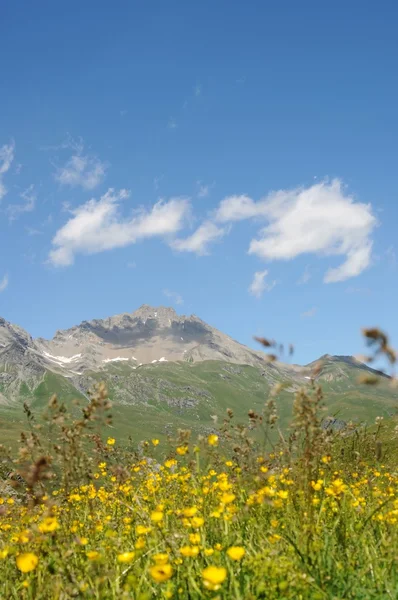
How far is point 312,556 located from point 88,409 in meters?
2.46

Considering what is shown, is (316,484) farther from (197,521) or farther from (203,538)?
(197,521)

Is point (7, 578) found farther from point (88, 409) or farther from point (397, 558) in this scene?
point (397, 558)

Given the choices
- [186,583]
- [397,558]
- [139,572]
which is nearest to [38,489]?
[139,572]

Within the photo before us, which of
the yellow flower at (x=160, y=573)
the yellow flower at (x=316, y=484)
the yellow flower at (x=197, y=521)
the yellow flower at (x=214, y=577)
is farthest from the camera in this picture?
the yellow flower at (x=316, y=484)

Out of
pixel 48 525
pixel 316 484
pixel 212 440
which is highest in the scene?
pixel 212 440

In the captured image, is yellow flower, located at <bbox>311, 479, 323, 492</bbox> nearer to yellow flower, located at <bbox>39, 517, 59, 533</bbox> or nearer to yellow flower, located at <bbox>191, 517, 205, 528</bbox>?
yellow flower, located at <bbox>191, 517, 205, 528</bbox>

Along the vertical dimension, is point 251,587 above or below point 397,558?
below

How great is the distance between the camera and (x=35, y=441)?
4.34 m

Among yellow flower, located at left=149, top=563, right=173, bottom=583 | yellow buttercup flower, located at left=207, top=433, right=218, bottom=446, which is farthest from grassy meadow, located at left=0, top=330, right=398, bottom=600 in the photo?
yellow buttercup flower, located at left=207, top=433, right=218, bottom=446

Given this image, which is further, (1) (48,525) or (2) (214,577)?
(1) (48,525)

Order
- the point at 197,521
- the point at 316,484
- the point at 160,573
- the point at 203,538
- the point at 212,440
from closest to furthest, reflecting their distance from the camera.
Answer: the point at 160,573 → the point at 197,521 → the point at 203,538 → the point at 212,440 → the point at 316,484

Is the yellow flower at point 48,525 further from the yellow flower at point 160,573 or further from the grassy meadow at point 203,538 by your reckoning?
the yellow flower at point 160,573

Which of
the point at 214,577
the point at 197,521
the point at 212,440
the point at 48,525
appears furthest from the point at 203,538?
the point at 214,577

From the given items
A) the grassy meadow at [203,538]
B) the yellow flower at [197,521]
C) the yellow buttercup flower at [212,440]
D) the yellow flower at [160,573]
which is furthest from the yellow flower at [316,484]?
the yellow flower at [160,573]
